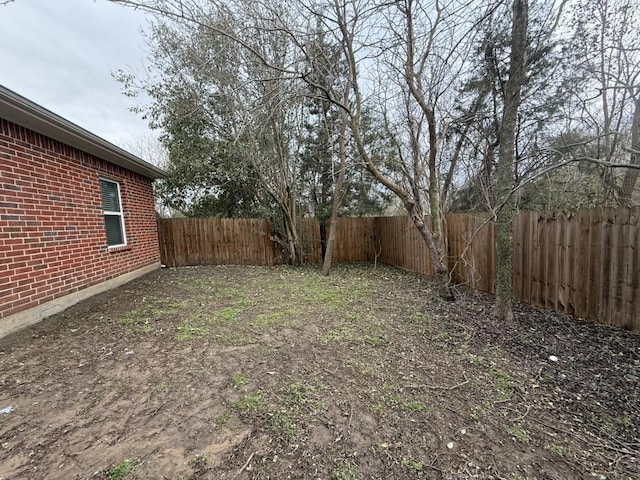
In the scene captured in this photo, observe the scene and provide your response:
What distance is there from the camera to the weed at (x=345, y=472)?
147cm

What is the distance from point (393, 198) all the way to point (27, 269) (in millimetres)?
9032

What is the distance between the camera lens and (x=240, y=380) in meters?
2.29

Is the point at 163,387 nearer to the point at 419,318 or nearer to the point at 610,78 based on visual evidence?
the point at 419,318

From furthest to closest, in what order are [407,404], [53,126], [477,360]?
[53,126], [477,360], [407,404]

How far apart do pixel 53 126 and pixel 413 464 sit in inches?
208

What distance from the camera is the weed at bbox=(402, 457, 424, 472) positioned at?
1534mm

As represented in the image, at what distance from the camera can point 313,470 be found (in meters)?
1.50

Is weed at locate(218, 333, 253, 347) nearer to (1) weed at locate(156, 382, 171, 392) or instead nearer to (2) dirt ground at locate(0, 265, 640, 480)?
(2) dirt ground at locate(0, 265, 640, 480)

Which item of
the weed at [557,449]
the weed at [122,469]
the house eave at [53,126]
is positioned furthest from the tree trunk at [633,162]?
the house eave at [53,126]

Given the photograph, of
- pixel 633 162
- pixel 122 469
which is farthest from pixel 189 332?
pixel 633 162

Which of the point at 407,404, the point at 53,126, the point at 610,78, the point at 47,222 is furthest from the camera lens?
the point at 610,78

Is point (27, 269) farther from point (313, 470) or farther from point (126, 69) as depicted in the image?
point (126, 69)

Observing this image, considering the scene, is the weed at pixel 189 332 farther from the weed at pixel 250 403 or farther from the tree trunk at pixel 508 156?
the tree trunk at pixel 508 156

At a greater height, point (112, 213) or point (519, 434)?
point (112, 213)
